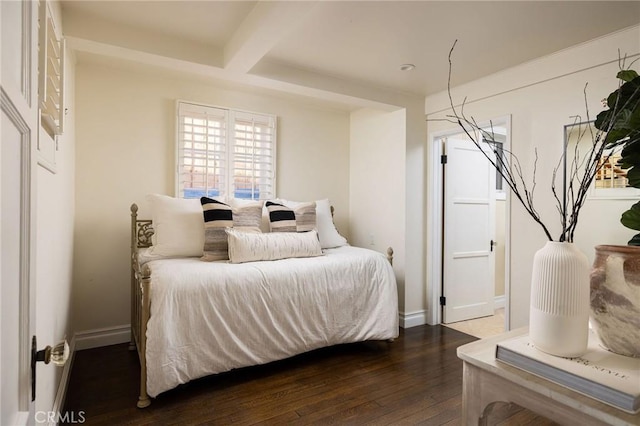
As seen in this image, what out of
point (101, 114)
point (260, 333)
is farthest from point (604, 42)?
point (101, 114)

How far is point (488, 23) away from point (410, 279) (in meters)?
2.35

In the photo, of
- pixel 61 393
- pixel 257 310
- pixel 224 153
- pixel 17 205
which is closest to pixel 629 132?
pixel 17 205

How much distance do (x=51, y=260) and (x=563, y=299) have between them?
2103 millimetres

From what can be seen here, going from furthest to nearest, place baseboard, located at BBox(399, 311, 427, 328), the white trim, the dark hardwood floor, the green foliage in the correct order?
1. baseboard, located at BBox(399, 311, 427, 328)
2. the dark hardwood floor
3. the white trim
4. the green foliage

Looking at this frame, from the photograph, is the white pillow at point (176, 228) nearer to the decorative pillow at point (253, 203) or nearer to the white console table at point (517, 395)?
the decorative pillow at point (253, 203)

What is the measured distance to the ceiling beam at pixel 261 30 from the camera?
183 centimetres

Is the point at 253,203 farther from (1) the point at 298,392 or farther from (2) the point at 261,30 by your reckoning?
(1) the point at 298,392

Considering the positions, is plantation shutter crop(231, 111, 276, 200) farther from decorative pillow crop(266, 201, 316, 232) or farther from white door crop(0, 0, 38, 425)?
white door crop(0, 0, 38, 425)

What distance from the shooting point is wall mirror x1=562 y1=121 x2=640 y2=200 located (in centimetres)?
227

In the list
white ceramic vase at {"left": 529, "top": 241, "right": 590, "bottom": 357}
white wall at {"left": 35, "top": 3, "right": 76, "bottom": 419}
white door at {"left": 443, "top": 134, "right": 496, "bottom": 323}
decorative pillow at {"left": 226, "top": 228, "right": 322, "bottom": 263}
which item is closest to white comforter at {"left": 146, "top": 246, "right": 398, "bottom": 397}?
decorative pillow at {"left": 226, "top": 228, "right": 322, "bottom": 263}

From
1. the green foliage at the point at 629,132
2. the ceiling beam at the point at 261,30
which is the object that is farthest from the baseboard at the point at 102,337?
the green foliage at the point at 629,132

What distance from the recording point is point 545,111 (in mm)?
2666

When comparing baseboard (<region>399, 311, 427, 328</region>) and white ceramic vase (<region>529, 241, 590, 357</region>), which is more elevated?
white ceramic vase (<region>529, 241, 590, 357</region>)

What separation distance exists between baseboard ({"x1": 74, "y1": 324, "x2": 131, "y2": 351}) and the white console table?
3008 mm
